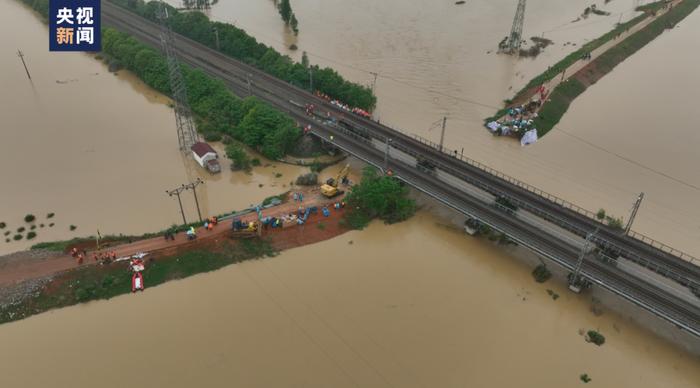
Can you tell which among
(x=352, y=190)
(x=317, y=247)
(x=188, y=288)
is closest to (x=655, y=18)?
(x=352, y=190)

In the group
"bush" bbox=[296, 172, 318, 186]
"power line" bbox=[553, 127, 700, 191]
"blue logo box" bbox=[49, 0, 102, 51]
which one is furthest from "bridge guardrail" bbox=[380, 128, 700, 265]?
"blue logo box" bbox=[49, 0, 102, 51]

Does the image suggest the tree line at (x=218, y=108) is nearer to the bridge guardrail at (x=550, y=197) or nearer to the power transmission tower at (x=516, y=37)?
the bridge guardrail at (x=550, y=197)

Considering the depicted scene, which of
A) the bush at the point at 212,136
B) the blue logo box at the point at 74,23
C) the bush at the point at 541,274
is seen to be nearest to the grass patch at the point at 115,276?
the bush at the point at 212,136

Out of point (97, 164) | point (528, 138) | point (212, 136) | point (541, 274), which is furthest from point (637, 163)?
point (97, 164)

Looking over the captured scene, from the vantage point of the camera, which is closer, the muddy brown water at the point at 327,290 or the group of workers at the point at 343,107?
the muddy brown water at the point at 327,290

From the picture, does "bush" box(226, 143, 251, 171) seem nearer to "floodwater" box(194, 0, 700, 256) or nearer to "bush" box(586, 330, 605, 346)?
"floodwater" box(194, 0, 700, 256)

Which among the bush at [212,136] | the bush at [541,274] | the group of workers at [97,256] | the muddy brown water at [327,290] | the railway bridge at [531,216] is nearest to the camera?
the muddy brown water at [327,290]

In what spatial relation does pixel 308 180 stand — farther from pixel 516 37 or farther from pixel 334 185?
pixel 516 37
